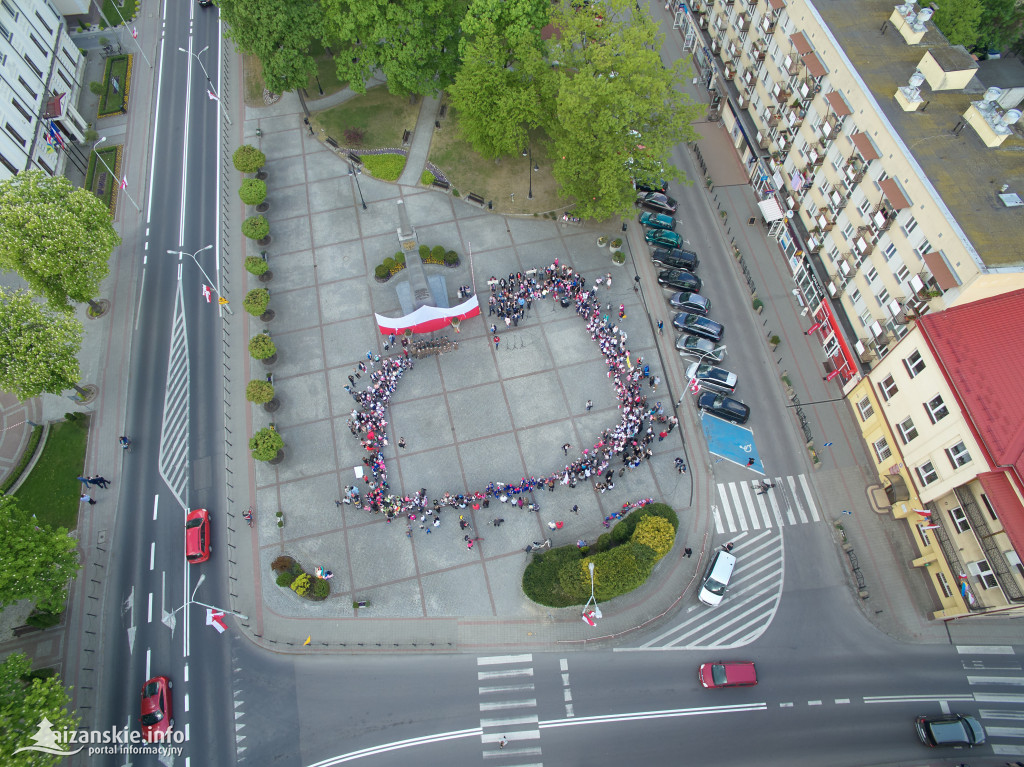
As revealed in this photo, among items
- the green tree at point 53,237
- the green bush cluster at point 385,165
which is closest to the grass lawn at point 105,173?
the green tree at point 53,237

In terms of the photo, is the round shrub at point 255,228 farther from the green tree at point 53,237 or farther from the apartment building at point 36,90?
the apartment building at point 36,90

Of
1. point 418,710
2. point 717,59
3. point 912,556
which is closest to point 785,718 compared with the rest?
point 912,556

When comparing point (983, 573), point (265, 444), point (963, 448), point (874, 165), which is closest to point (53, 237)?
point (265, 444)

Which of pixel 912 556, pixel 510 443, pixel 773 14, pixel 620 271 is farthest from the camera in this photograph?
pixel 620 271

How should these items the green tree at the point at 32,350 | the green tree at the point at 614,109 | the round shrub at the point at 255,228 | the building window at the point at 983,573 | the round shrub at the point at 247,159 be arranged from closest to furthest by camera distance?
the building window at the point at 983,573, the green tree at the point at 32,350, the green tree at the point at 614,109, the round shrub at the point at 255,228, the round shrub at the point at 247,159

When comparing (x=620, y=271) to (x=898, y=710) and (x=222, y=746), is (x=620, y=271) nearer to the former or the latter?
(x=898, y=710)

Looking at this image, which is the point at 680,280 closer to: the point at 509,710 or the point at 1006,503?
the point at 1006,503

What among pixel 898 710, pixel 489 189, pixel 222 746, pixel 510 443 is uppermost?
pixel 489 189
